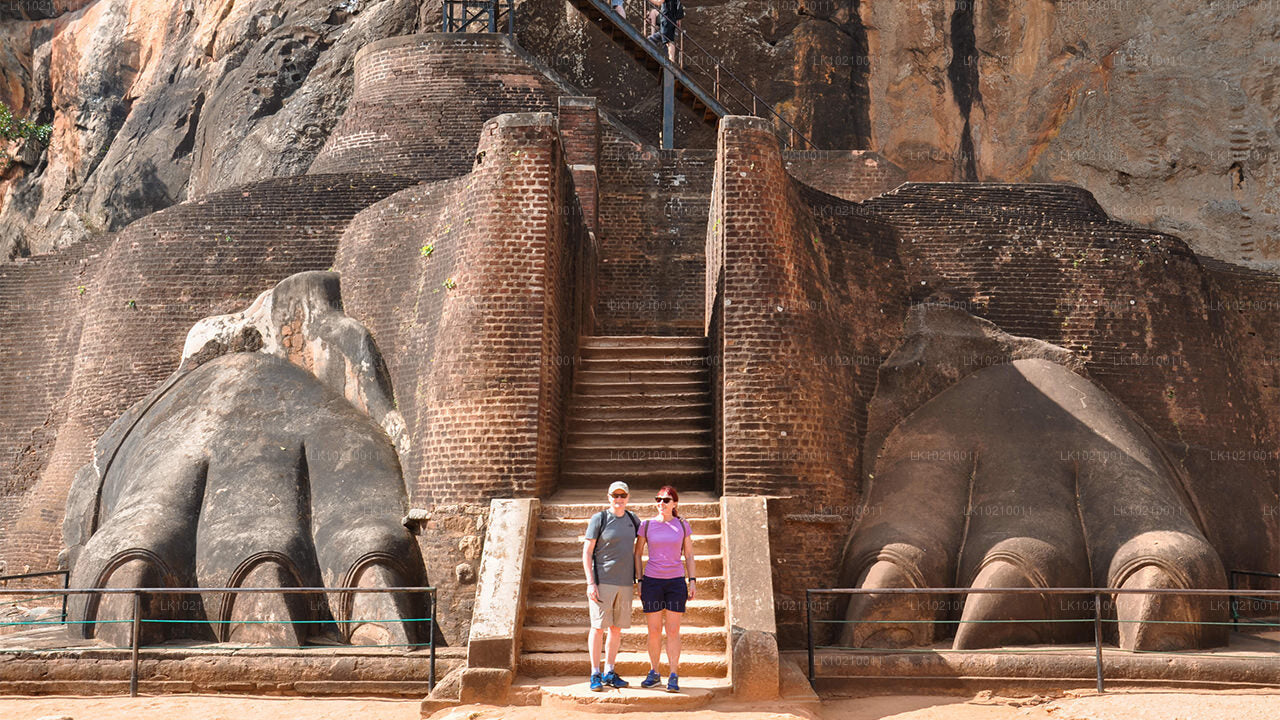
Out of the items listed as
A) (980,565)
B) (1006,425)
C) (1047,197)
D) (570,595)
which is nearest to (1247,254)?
(1047,197)

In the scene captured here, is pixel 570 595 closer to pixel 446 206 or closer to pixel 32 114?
pixel 446 206

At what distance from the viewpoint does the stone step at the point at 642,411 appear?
13188mm

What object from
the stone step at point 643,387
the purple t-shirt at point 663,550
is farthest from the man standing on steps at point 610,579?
the stone step at point 643,387

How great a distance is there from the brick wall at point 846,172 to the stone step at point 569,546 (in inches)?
363

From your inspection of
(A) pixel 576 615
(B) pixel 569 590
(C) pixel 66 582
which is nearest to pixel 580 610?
(A) pixel 576 615

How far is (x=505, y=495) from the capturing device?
36.5 ft

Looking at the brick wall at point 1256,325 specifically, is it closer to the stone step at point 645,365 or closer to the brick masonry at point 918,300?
the brick masonry at point 918,300

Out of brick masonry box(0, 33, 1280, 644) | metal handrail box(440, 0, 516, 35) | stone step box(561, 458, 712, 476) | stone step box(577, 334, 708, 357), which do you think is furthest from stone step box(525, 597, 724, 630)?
metal handrail box(440, 0, 516, 35)

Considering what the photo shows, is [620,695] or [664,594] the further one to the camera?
[664,594]

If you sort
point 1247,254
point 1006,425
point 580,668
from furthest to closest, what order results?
1. point 1247,254
2. point 1006,425
3. point 580,668

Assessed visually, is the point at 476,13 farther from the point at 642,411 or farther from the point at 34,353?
the point at 642,411

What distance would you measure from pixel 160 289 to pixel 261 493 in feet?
14.9

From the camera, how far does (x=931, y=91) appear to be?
24031mm

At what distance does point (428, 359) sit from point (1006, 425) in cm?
593
